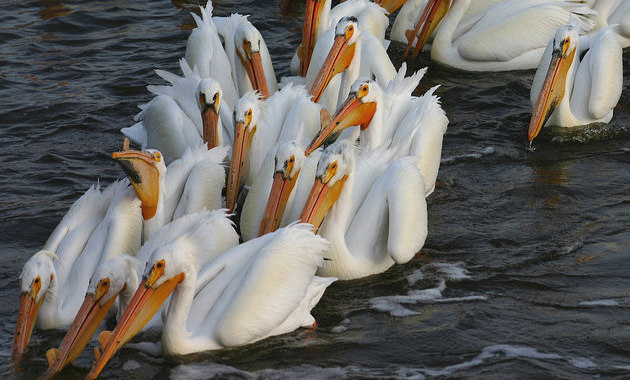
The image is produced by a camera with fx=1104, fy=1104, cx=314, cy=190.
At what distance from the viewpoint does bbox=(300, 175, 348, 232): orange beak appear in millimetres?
5363

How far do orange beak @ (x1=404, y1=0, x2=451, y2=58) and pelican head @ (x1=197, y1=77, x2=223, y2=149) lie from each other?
256 cm

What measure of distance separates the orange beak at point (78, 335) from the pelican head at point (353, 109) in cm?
164

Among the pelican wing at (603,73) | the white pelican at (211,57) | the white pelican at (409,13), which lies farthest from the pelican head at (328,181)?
the white pelican at (409,13)

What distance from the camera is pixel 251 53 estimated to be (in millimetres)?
6848

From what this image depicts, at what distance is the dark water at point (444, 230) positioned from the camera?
4.74 metres

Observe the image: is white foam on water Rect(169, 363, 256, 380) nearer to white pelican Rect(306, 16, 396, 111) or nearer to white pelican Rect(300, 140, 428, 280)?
white pelican Rect(300, 140, 428, 280)

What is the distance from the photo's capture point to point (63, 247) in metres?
5.29

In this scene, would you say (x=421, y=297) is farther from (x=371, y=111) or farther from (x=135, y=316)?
(x=135, y=316)

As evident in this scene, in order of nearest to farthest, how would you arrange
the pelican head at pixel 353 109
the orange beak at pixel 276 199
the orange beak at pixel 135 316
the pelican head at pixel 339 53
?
the orange beak at pixel 135 316, the orange beak at pixel 276 199, the pelican head at pixel 353 109, the pelican head at pixel 339 53

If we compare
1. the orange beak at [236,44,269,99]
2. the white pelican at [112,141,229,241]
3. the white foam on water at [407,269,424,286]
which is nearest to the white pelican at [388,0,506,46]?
the orange beak at [236,44,269,99]

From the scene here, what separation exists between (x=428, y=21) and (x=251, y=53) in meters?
1.90

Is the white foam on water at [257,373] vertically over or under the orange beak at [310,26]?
under

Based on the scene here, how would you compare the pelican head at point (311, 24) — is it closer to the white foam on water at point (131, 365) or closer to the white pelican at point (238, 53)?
the white pelican at point (238, 53)

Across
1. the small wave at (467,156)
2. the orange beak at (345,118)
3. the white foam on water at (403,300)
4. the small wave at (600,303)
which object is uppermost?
the orange beak at (345,118)
